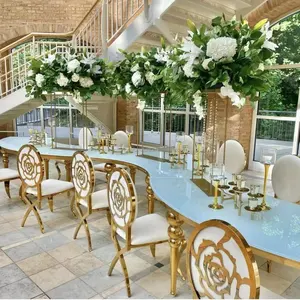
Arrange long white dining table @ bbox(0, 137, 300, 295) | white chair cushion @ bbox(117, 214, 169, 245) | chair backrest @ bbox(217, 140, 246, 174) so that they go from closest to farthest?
long white dining table @ bbox(0, 137, 300, 295), white chair cushion @ bbox(117, 214, 169, 245), chair backrest @ bbox(217, 140, 246, 174)

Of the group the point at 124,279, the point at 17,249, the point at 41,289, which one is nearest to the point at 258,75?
the point at 124,279

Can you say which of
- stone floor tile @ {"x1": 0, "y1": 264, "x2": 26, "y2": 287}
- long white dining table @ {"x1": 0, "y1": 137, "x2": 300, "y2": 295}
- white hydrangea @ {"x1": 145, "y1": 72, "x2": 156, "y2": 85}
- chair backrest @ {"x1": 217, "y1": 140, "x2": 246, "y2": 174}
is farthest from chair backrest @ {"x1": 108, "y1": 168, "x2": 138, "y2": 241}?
Answer: chair backrest @ {"x1": 217, "y1": 140, "x2": 246, "y2": 174}

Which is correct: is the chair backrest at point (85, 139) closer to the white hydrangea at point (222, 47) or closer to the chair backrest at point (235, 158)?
the chair backrest at point (235, 158)

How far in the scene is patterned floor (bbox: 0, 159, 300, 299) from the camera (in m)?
2.38

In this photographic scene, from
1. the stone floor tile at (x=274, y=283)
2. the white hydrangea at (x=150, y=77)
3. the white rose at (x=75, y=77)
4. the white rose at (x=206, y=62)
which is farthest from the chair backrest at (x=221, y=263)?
the white rose at (x=75, y=77)

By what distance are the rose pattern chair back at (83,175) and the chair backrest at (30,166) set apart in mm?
447

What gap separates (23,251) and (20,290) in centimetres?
66

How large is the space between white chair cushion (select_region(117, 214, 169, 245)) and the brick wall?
6634 mm

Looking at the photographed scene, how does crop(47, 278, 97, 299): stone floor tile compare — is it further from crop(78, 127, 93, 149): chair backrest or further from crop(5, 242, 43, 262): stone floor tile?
crop(78, 127, 93, 149): chair backrest

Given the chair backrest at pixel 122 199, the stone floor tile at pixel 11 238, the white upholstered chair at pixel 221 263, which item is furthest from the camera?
the stone floor tile at pixel 11 238

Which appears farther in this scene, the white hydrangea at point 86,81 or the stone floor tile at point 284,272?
the white hydrangea at point 86,81

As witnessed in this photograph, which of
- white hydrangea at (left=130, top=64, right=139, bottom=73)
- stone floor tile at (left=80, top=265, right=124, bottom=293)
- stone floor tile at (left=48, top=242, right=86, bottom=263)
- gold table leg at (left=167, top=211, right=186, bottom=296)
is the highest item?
white hydrangea at (left=130, top=64, right=139, bottom=73)

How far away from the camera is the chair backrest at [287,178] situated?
279cm

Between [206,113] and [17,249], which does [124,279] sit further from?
[206,113]
